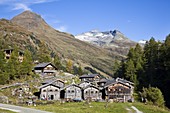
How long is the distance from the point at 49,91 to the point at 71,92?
7.04 meters

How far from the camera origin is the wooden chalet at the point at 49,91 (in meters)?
91.7

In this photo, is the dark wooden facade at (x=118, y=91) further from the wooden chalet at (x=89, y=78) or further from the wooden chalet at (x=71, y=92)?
the wooden chalet at (x=89, y=78)

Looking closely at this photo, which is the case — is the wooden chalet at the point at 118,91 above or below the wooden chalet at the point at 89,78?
below

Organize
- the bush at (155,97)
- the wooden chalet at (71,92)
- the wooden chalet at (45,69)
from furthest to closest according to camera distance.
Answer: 1. the wooden chalet at (45,69)
2. the wooden chalet at (71,92)
3. the bush at (155,97)

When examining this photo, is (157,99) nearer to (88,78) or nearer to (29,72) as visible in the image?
(88,78)

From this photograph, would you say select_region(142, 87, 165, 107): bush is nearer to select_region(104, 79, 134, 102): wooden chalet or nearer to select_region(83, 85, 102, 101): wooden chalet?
select_region(104, 79, 134, 102): wooden chalet

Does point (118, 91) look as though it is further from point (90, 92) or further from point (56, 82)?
point (56, 82)

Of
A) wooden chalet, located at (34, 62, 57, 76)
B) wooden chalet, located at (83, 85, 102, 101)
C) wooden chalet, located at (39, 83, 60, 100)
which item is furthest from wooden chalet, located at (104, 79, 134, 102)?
wooden chalet, located at (34, 62, 57, 76)

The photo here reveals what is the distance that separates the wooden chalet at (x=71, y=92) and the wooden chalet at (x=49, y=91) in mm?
2240

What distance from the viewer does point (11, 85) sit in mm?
89062

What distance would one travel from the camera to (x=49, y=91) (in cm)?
9294

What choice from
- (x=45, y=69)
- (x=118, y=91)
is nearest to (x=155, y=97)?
(x=118, y=91)

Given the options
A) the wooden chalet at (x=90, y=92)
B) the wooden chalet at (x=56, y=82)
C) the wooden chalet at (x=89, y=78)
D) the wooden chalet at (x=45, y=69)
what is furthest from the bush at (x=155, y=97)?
the wooden chalet at (x=45, y=69)

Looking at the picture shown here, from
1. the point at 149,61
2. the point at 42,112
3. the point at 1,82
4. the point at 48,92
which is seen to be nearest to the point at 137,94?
the point at 149,61
